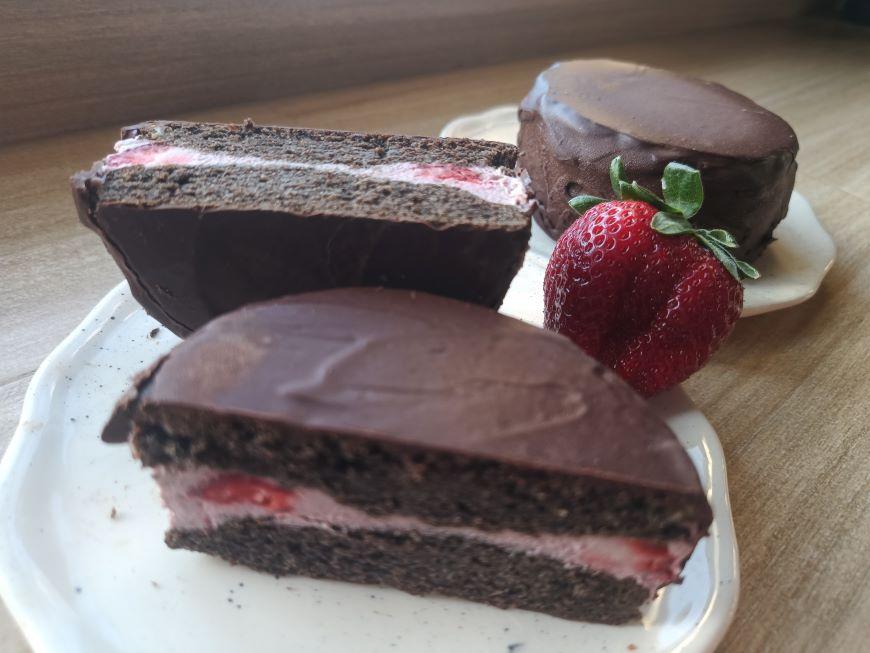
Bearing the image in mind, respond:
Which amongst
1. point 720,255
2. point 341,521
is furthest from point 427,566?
point 720,255

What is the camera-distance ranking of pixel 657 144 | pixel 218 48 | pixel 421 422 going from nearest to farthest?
pixel 421 422 < pixel 657 144 < pixel 218 48

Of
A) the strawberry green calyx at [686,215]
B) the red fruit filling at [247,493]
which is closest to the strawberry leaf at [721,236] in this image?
the strawberry green calyx at [686,215]

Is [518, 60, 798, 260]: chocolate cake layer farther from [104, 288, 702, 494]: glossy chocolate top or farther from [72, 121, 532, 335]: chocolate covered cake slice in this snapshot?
[104, 288, 702, 494]: glossy chocolate top

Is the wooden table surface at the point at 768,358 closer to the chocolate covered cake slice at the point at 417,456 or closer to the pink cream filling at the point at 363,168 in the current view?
the chocolate covered cake slice at the point at 417,456

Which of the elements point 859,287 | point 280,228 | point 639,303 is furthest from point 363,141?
point 859,287

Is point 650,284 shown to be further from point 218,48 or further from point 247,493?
point 218,48

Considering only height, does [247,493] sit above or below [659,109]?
below
